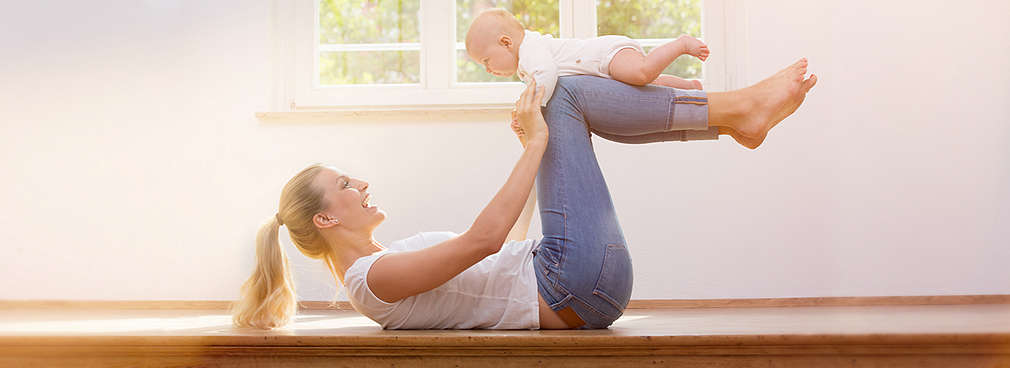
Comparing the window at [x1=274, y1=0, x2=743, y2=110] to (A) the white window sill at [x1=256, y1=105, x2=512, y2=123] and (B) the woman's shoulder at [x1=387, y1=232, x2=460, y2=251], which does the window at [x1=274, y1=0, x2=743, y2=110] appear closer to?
(A) the white window sill at [x1=256, y1=105, x2=512, y2=123]

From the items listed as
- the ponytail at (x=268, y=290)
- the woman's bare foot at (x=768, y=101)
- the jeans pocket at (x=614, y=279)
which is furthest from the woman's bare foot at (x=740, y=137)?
the ponytail at (x=268, y=290)

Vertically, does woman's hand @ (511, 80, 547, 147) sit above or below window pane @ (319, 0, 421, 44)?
below

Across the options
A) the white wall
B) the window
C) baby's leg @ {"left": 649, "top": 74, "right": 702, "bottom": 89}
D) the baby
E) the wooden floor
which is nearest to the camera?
the wooden floor

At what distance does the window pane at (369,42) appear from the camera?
3.61 metres

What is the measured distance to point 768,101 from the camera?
5.77ft

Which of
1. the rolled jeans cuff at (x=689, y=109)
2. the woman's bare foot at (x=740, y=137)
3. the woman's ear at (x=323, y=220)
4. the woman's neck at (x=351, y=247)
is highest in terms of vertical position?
the rolled jeans cuff at (x=689, y=109)

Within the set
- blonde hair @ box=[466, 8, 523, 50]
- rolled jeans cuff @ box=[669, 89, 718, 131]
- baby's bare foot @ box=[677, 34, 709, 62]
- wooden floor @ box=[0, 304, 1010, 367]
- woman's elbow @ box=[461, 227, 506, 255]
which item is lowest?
wooden floor @ box=[0, 304, 1010, 367]

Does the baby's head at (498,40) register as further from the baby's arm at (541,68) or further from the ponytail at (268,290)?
the ponytail at (268,290)

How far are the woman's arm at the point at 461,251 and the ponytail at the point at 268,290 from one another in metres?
0.30

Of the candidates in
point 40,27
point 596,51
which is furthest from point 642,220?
point 40,27

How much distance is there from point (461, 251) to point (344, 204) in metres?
0.38

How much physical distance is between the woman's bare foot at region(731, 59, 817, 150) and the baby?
0.44 feet

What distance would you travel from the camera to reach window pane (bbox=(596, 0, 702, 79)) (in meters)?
3.56

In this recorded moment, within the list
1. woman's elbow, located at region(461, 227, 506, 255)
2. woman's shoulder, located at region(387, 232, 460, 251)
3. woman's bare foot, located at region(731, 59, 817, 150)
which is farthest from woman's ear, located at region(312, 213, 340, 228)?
woman's bare foot, located at region(731, 59, 817, 150)
